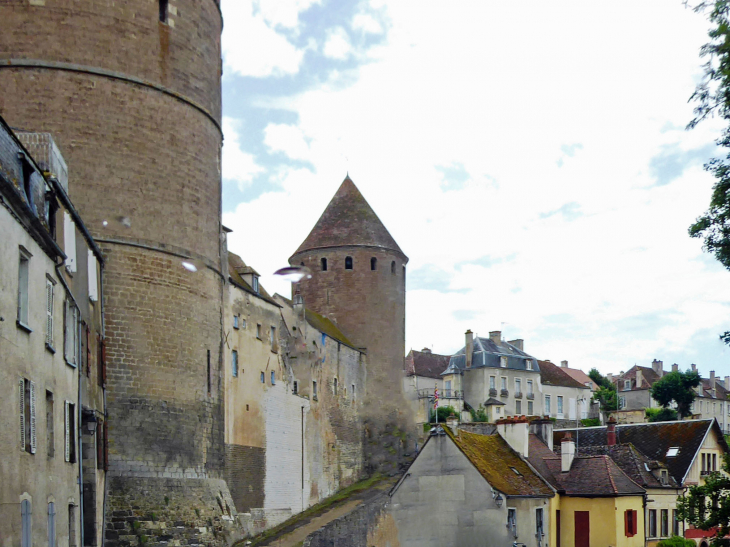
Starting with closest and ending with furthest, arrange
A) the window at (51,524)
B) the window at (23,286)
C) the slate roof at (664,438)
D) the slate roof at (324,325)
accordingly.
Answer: the window at (23,286)
the window at (51,524)
the slate roof at (664,438)
the slate roof at (324,325)

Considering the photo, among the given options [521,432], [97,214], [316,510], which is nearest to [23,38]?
[97,214]

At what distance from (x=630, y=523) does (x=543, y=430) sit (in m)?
4.04

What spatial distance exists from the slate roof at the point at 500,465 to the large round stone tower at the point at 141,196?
7.12 meters

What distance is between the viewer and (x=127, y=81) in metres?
21.9

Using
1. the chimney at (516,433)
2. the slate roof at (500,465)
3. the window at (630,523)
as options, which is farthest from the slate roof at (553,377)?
the slate roof at (500,465)

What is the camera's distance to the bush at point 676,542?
2864cm

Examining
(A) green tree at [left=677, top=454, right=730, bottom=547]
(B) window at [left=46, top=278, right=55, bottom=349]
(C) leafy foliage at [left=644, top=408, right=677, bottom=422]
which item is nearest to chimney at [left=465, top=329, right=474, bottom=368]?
(C) leafy foliage at [left=644, top=408, right=677, bottom=422]

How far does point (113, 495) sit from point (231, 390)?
854cm

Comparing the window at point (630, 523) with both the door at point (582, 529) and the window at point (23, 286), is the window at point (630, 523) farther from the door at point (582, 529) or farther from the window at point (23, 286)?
the window at point (23, 286)

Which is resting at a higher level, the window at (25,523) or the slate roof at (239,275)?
the slate roof at (239,275)

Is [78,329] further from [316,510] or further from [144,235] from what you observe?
[316,510]

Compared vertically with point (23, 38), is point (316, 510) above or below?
below

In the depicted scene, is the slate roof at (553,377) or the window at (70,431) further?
the slate roof at (553,377)

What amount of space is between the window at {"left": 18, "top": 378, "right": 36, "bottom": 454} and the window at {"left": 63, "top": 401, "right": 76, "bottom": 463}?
2297 millimetres
